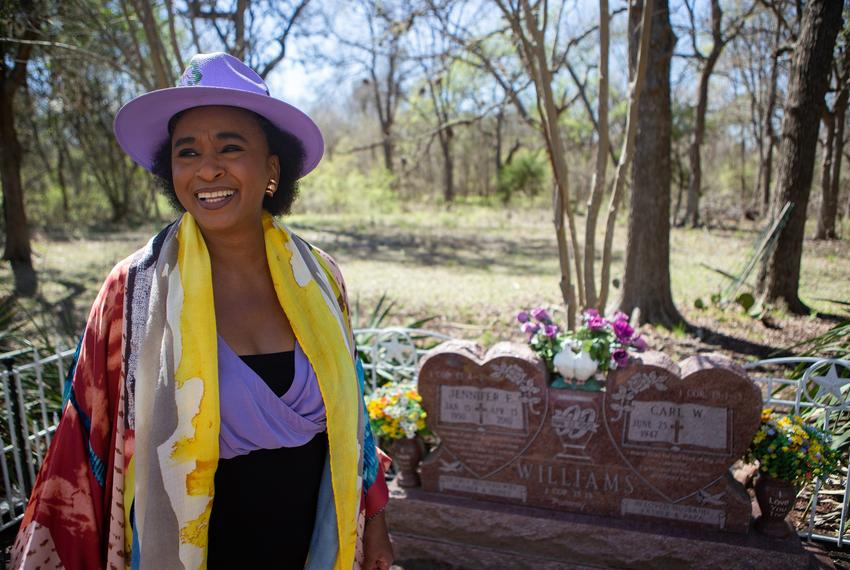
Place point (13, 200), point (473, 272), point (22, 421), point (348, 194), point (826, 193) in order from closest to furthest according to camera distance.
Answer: point (22, 421)
point (13, 200)
point (473, 272)
point (826, 193)
point (348, 194)

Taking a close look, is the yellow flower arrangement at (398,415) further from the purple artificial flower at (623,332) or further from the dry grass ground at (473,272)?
the dry grass ground at (473,272)

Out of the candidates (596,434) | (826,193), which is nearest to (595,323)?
(596,434)

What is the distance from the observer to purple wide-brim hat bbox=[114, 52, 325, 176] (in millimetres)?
1640

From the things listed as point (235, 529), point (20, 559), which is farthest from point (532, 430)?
point (20, 559)

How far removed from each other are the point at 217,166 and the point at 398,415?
6.61ft

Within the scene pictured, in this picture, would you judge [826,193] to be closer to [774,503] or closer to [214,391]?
[774,503]

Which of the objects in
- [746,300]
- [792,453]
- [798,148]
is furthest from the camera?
[746,300]

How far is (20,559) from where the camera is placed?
4.76ft

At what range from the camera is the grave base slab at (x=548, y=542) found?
2.86 m

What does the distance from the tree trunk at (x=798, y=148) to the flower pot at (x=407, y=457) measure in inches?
228

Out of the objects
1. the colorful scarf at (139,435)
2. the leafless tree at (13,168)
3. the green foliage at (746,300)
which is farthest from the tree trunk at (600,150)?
the leafless tree at (13,168)

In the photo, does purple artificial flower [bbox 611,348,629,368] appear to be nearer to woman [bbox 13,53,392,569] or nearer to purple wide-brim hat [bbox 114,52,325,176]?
woman [bbox 13,53,392,569]

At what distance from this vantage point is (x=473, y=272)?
1168 centimetres

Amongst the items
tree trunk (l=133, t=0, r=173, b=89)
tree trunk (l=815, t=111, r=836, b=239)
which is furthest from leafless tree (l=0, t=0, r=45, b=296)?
tree trunk (l=815, t=111, r=836, b=239)
